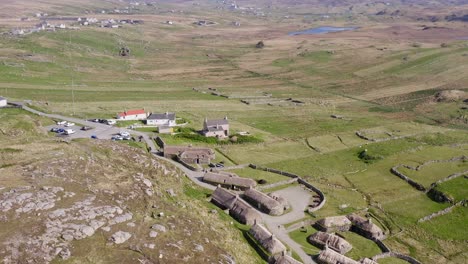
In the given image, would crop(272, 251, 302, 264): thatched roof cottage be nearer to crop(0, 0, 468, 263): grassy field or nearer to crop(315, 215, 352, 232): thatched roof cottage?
crop(0, 0, 468, 263): grassy field

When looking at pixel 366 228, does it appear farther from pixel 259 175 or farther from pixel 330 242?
pixel 259 175

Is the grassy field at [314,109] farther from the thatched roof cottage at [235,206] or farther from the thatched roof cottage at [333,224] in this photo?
the thatched roof cottage at [235,206]

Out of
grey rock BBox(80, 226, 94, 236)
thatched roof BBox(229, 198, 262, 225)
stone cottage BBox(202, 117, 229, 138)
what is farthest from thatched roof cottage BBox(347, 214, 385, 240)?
stone cottage BBox(202, 117, 229, 138)

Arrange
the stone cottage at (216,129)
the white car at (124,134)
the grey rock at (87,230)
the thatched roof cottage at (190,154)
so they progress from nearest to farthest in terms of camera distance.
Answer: the grey rock at (87,230) → the thatched roof cottage at (190,154) → the white car at (124,134) → the stone cottage at (216,129)

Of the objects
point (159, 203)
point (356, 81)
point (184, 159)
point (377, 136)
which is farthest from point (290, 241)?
point (356, 81)

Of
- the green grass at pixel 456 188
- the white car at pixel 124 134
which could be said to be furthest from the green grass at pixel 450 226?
the white car at pixel 124 134

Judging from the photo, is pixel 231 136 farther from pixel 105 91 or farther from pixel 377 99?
pixel 377 99

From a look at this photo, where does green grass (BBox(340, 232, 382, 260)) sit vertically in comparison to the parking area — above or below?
below
